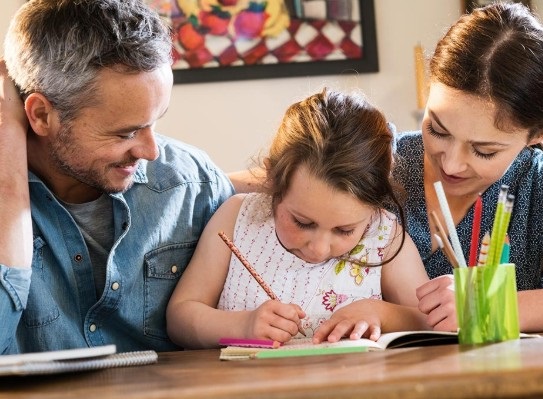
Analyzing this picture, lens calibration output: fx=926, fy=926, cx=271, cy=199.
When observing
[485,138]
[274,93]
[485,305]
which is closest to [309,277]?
[485,138]

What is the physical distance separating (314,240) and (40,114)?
0.57m

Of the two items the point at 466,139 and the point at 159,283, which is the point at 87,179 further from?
the point at 466,139

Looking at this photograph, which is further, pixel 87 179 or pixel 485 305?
→ pixel 87 179

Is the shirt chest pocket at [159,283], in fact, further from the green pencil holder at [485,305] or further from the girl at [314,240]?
the green pencil holder at [485,305]

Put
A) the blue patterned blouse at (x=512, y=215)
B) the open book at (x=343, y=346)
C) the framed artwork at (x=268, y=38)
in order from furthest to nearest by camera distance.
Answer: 1. the framed artwork at (x=268, y=38)
2. the blue patterned blouse at (x=512, y=215)
3. the open book at (x=343, y=346)

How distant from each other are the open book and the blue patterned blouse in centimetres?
53

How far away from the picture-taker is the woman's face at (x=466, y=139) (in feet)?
5.81

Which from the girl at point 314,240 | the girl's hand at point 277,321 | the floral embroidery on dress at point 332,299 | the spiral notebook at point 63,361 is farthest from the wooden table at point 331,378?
the floral embroidery on dress at point 332,299

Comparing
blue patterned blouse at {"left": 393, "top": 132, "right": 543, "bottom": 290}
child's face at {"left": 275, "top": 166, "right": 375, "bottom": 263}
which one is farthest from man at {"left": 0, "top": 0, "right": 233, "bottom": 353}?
blue patterned blouse at {"left": 393, "top": 132, "right": 543, "bottom": 290}

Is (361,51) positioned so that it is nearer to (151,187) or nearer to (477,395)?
(151,187)

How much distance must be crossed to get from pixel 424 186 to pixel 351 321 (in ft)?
1.73

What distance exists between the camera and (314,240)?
1693 millimetres

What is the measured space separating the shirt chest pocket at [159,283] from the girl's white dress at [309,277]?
0.11 metres

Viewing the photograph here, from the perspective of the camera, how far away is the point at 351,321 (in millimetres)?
1552
